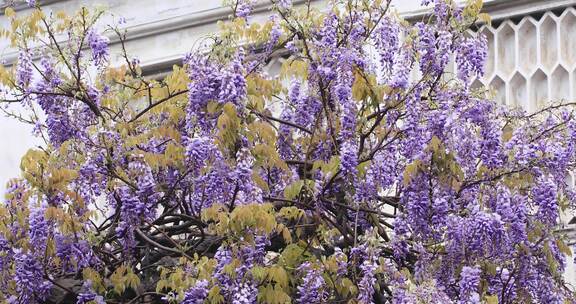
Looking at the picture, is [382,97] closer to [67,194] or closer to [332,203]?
[332,203]

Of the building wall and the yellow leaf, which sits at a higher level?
the building wall

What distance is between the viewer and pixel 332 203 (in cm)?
1043

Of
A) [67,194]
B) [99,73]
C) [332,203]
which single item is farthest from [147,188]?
[99,73]

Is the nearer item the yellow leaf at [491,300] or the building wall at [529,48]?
the yellow leaf at [491,300]

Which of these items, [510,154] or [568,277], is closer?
[510,154]

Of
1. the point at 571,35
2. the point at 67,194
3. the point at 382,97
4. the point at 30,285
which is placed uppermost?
the point at 571,35

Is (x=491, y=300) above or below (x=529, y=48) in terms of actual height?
below

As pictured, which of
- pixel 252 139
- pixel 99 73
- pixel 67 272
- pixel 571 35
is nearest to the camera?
pixel 252 139

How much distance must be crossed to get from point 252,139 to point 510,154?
191 centimetres

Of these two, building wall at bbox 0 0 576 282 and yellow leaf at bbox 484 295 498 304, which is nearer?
yellow leaf at bbox 484 295 498 304

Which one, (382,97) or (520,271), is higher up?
(382,97)

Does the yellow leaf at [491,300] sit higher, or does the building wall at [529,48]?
the building wall at [529,48]

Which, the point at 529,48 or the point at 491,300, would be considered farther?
the point at 529,48

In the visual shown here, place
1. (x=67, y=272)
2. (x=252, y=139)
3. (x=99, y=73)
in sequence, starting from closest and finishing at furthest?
(x=252, y=139) < (x=67, y=272) < (x=99, y=73)
